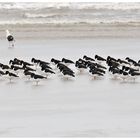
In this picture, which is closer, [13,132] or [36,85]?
[13,132]

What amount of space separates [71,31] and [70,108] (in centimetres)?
1684

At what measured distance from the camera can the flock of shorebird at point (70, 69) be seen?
1478 centimetres

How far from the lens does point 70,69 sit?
1573 cm

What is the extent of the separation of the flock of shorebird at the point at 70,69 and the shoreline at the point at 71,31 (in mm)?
9404

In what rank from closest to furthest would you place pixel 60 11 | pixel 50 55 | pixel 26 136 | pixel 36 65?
pixel 26 136 → pixel 36 65 → pixel 50 55 → pixel 60 11

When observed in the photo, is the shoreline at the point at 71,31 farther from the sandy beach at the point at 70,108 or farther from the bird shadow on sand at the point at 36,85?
the bird shadow on sand at the point at 36,85

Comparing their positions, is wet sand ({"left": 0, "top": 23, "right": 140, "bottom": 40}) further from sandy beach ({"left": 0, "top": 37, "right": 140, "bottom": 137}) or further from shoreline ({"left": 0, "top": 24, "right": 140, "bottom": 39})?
sandy beach ({"left": 0, "top": 37, "right": 140, "bottom": 137})

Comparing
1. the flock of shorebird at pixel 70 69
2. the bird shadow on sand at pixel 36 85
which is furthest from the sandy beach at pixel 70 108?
the flock of shorebird at pixel 70 69

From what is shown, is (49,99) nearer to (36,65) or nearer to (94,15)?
(36,65)

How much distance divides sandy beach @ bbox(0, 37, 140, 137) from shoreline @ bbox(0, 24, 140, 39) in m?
10.7

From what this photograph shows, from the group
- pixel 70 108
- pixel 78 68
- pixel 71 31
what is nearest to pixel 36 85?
pixel 78 68

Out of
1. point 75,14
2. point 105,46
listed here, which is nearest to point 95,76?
point 105,46

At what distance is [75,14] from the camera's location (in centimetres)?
3809

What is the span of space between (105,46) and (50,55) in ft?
11.8
